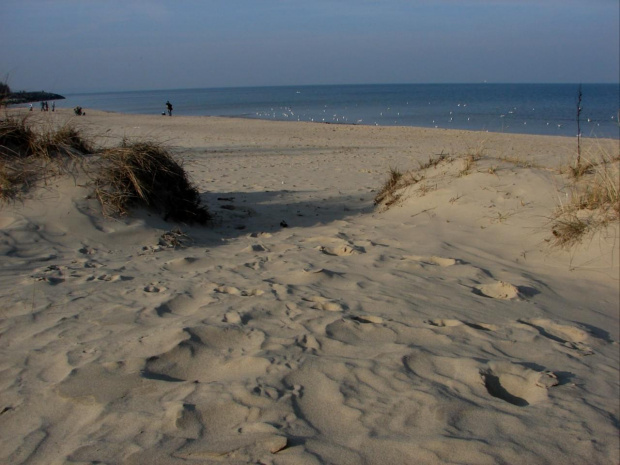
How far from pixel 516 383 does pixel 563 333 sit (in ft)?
3.25

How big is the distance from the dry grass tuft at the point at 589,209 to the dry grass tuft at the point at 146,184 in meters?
3.84

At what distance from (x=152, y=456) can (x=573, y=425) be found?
181 centimetres

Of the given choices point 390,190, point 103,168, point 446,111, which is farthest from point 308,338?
point 446,111

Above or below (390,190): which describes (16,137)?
above

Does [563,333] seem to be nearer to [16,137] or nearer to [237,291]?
[237,291]

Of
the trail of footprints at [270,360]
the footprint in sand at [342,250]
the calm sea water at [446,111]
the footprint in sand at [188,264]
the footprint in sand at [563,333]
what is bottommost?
the footprint in sand at [563,333]

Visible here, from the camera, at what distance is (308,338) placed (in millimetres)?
3088

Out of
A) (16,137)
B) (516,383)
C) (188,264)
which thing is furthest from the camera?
(16,137)

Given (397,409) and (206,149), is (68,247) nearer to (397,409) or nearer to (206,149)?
(397,409)

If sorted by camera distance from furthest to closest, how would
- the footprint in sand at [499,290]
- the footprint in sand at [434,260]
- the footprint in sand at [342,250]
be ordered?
the footprint in sand at [342,250], the footprint in sand at [434,260], the footprint in sand at [499,290]

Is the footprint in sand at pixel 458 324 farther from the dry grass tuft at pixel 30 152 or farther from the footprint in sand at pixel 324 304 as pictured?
the dry grass tuft at pixel 30 152

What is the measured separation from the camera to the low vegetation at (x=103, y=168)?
17.9 ft

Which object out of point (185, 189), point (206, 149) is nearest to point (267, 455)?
point (185, 189)

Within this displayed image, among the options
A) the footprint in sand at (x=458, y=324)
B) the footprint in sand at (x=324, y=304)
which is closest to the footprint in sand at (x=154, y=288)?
the footprint in sand at (x=324, y=304)
